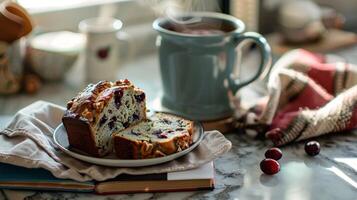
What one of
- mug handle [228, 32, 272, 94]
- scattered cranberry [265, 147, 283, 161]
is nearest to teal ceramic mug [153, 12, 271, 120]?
mug handle [228, 32, 272, 94]

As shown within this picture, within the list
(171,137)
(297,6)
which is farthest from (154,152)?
(297,6)

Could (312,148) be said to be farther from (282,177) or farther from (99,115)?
(99,115)

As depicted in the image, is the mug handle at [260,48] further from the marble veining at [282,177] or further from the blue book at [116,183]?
the blue book at [116,183]

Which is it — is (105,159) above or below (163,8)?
below

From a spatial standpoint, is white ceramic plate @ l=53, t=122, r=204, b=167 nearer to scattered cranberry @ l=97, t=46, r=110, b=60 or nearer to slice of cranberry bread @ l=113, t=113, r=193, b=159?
slice of cranberry bread @ l=113, t=113, r=193, b=159

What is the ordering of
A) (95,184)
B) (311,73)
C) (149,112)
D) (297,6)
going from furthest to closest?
(297,6), (311,73), (149,112), (95,184)

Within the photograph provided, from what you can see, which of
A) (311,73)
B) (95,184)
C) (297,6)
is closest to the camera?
(95,184)

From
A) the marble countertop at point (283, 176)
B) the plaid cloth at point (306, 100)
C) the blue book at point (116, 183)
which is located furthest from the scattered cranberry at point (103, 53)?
the blue book at point (116, 183)

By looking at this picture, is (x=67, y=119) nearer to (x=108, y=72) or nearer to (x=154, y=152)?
(x=154, y=152)
